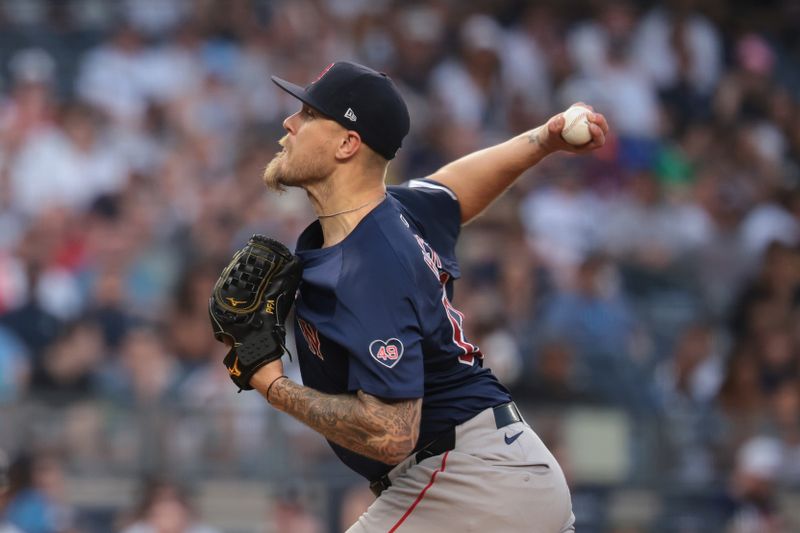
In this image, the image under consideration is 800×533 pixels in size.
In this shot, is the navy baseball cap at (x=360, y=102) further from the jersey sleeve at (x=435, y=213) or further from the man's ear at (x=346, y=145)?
the jersey sleeve at (x=435, y=213)

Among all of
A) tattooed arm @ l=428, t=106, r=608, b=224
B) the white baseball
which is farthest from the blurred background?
the white baseball

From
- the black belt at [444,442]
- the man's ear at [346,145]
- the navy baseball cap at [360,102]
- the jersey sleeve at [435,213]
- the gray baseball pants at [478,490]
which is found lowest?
the gray baseball pants at [478,490]

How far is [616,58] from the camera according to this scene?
40.5ft

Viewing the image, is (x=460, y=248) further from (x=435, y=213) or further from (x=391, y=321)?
(x=391, y=321)

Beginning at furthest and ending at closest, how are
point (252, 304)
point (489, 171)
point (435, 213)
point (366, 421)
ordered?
point (489, 171), point (435, 213), point (252, 304), point (366, 421)

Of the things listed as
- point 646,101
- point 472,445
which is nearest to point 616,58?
point 646,101

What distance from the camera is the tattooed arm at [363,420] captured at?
3607 millimetres

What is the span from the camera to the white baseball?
4113 mm

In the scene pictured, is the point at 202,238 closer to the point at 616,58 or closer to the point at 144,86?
the point at 144,86

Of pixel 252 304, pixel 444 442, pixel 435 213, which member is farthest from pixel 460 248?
pixel 252 304

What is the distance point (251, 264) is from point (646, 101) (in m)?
8.94

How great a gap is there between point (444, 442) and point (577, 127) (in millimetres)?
1019

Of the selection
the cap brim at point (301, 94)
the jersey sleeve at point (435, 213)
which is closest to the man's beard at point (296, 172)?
the cap brim at point (301, 94)

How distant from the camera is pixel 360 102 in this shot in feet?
12.6
